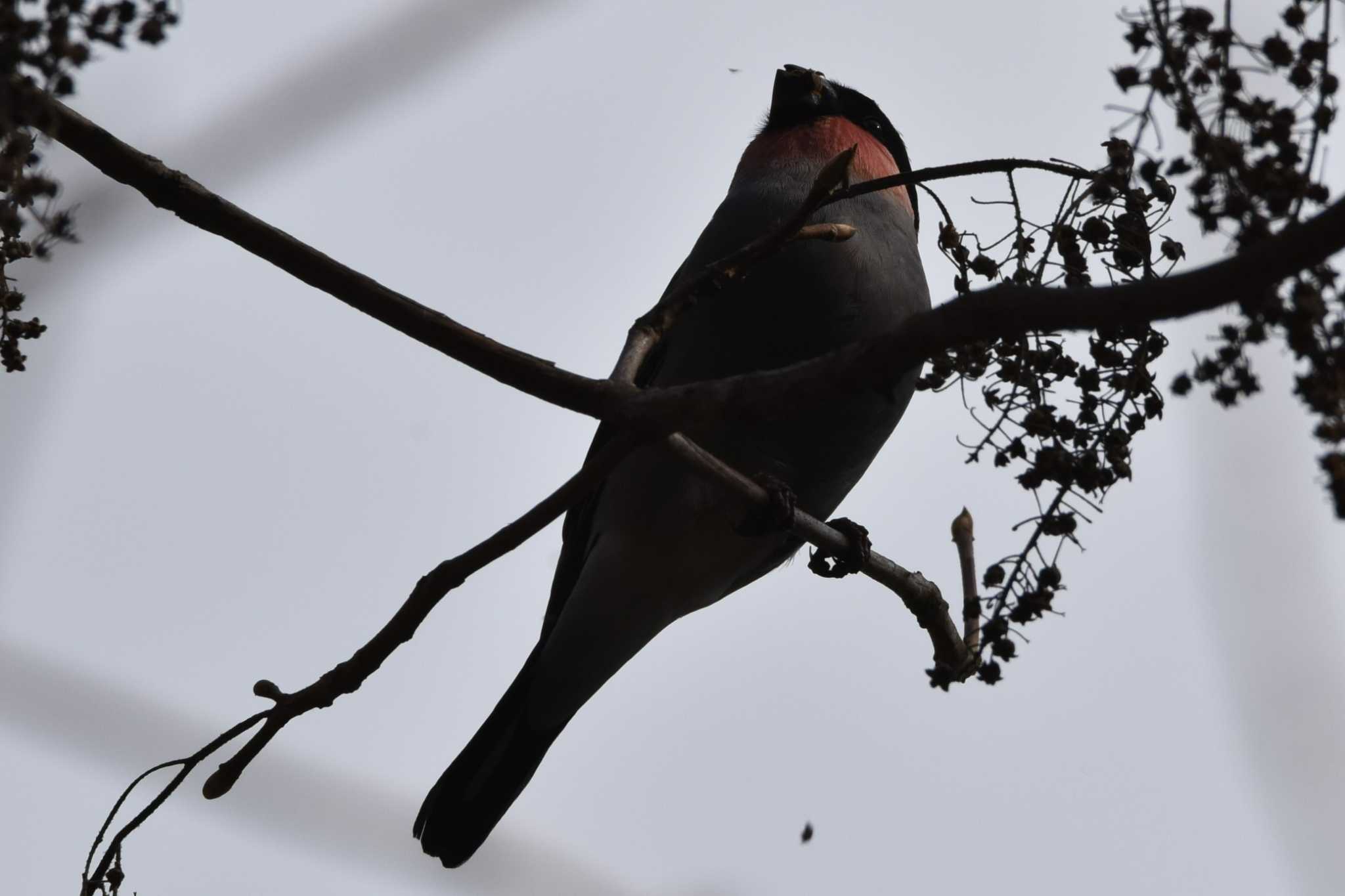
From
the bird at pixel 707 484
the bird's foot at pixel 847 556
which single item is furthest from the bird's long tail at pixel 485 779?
the bird's foot at pixel 847 556

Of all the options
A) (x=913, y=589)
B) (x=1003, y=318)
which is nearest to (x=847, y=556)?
(x=913, y=589)

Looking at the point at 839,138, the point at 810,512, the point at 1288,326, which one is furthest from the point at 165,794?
the point at 839,138

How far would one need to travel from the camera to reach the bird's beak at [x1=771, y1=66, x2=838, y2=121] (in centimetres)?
507

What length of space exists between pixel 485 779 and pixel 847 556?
1381 millimetres

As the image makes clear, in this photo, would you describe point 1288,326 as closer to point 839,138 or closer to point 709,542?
point 709,542

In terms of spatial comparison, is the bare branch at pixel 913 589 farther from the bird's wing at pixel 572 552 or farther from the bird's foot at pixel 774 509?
the bird's wing at pixel 572 552

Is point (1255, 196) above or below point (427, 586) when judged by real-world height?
above

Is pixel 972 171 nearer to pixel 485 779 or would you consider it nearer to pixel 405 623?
pixel 405 623

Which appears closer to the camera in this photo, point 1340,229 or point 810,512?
point 1340,229

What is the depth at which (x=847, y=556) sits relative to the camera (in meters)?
3.57

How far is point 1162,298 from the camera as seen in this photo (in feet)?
5.19

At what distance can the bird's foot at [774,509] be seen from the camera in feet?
10.5

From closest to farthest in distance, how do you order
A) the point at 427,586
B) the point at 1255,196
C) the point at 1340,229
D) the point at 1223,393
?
the point at 1340,229, the point at 1255,196, the point at 1223,393, the point at 427,586

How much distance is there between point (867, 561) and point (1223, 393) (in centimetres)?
171
